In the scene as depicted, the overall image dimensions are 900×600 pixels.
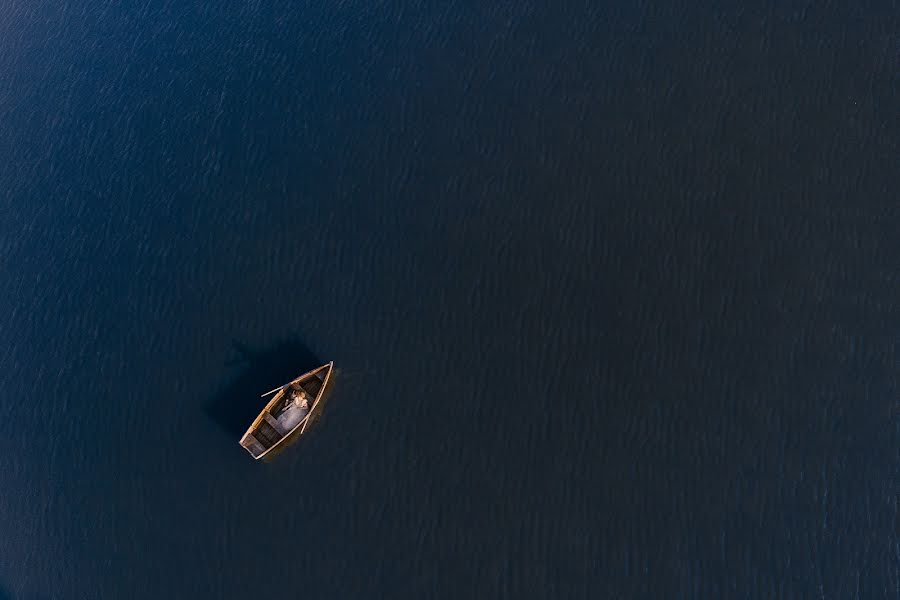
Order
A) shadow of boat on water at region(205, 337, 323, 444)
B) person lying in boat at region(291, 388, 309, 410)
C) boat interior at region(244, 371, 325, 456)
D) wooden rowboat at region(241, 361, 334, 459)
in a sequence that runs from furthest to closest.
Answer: shadow of boat on water at region(205, 337, 323, 444) < person lying in boat at region(291, 388, 309, 410) < boat interior at region(244, 371, 325, 456) < wooden rowboat at region(241, 361, 334, 459)

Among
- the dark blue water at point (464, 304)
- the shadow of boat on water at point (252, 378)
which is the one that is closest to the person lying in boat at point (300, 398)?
the dark blue water at point (464, 304)

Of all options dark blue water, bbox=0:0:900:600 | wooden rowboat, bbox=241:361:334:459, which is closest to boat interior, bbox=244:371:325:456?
wooden rowboat, bbox=241:361:334:459

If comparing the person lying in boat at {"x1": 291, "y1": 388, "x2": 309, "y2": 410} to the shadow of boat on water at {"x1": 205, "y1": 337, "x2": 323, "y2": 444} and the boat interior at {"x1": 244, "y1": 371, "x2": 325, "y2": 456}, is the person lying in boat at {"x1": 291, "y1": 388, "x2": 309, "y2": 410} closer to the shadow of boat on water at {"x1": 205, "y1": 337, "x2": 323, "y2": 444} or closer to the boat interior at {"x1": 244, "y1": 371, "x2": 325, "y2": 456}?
the boat interior at {"x1": 244, "y1": 371, "x2": 325, "y2": 456}

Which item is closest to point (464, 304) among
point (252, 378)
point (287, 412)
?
point (287, 412)

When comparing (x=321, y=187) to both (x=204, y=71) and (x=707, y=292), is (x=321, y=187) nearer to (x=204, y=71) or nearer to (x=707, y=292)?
(x=204, y=71)

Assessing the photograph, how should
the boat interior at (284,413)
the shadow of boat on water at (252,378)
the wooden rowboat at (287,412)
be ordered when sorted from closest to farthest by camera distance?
the wooden rowboat at (287,412)
the boat interior at (284,413)
the shadow of boat on water at (252,378)

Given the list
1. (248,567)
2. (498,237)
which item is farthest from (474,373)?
(248,567)

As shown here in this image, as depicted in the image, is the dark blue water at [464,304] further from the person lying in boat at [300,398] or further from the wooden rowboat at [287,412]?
the person lying in boat at [300,398]

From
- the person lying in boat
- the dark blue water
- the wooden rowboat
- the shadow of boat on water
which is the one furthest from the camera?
the shadow of boat on water
